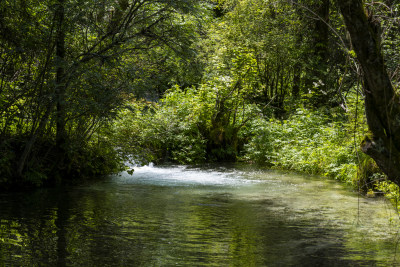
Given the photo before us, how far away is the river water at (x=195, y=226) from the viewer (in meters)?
4.53

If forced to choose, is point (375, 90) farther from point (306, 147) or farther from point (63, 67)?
point (306, 147)

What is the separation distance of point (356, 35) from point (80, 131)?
7.21 m

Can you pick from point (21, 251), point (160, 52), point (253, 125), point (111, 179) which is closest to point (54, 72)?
point (160, 52)

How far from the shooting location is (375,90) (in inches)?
157

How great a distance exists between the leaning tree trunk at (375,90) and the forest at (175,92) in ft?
0.03

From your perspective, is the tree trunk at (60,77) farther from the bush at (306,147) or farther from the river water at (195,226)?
the bush at (306,147)

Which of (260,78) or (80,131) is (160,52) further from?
(260,78)

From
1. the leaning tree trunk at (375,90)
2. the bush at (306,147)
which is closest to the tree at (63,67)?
the leaning tree trunk at (375,90)

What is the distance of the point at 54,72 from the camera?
8.46m

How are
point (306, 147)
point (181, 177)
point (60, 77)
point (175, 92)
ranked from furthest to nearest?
1. point (175, 92)
2. point (306, 147)
3. point (181, 177)
4. point (60, 77)

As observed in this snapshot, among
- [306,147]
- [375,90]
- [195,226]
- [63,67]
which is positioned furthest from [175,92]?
[375,90]

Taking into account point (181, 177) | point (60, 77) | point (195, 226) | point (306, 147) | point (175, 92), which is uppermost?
point (175, 92)

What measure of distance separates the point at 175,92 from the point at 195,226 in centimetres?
1206

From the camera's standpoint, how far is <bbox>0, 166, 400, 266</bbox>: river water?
453cm
